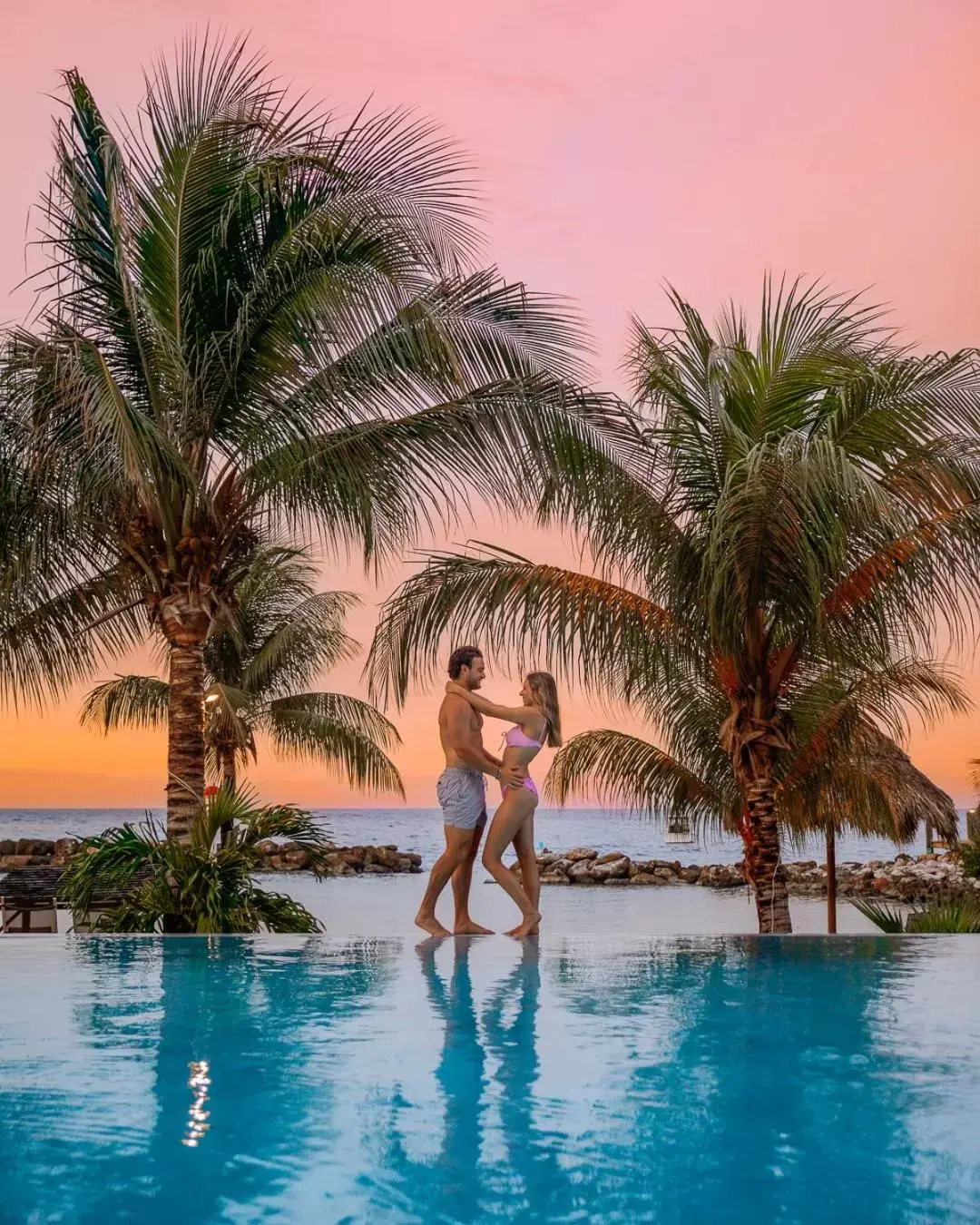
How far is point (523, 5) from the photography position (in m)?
15.7

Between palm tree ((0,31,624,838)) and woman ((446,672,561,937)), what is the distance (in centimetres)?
315

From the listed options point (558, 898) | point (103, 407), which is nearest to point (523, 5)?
point (103, 407)

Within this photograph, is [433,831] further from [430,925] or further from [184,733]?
[430,925]

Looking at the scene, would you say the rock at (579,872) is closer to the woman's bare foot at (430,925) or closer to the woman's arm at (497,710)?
the woman's bare foot at (430,925)

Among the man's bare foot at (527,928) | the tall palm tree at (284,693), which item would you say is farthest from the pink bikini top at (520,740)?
the tall palm tree at (284,693)

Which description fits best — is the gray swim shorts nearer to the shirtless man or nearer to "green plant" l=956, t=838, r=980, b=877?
the shirtless man

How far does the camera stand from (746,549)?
32.4 ft

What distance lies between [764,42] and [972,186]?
3.40 meters

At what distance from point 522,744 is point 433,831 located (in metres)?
79.4

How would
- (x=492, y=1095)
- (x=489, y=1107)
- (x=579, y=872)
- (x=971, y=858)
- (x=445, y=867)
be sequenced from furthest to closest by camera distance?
(x=579, y=872) < (x=971, y=858) < (x=445, y=867) < (x=492, y=1095) < (x=489, y=1107)

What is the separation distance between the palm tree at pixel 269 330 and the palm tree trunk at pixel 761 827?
10.2ft

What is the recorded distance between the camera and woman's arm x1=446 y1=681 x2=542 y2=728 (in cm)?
785

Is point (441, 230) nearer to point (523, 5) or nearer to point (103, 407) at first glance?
point (103, 407)

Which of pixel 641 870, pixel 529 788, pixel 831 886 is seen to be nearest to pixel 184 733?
pixel 529 788
